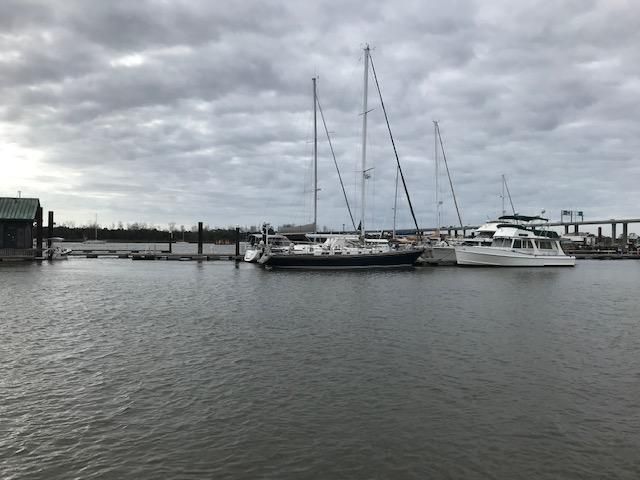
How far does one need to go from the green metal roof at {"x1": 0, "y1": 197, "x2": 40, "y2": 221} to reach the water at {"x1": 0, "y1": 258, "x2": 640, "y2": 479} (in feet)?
130

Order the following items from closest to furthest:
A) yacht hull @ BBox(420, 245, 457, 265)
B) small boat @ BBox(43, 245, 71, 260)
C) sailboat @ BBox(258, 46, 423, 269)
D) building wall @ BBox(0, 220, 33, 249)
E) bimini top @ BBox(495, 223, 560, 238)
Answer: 1. sailboat @ BBox(258, 46, 423, 269)
2. building wall @ BBox(0, 220, 33, 249)
3. bimini top @ BBox(495, 223, 560, 238)
4. small boat @ BBox(43, 245, 71, 260)
5. yacht hull @ BBox(420, 245, 457, 265)

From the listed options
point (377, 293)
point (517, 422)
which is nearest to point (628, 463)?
point (517, 422)

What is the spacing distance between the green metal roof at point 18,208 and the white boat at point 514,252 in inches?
2191

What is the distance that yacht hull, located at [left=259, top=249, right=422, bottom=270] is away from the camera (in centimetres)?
5566

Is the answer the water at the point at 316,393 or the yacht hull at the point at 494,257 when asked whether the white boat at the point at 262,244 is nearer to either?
the yacht hull at the point at 494,257

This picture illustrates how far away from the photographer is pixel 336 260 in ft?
183

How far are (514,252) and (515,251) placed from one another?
1.20ft

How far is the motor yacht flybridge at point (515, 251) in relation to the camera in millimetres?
66625

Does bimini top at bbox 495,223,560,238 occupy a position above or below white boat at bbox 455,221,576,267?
above

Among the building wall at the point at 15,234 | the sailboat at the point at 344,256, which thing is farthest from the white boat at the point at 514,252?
the building wall at the point at 15,234

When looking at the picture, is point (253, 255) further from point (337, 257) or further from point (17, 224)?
point (17, 224)

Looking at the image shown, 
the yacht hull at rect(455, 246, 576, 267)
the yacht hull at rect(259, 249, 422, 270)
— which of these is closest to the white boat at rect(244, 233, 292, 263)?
the yacht hull at rect(259, 249, 422, 270)

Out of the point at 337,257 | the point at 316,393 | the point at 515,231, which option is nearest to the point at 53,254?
the point at 337,257

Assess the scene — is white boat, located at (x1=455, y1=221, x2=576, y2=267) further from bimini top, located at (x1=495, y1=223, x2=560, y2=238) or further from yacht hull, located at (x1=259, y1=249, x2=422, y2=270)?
yacht hull, located at (x1=259, y1=249, x2=422, y2=270)
